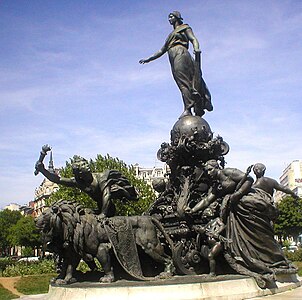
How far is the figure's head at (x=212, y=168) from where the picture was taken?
34.0 ft

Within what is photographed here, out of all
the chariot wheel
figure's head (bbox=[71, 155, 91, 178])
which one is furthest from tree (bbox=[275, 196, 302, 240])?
figure's head (bbox=[71, 155, 91, 178])

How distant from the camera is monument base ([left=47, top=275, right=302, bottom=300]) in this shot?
8.22 meters

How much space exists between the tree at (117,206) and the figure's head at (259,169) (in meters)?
20.8

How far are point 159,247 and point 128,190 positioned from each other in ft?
5.27

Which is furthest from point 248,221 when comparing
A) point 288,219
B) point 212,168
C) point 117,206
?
point 288,219

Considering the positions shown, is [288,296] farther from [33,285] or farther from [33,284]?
[33,284]

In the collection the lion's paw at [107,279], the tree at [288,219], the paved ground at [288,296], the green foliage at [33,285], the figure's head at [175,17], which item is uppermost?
the figure's head at [175,17]

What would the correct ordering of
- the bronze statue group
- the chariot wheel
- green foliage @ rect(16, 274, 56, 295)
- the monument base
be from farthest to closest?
green foliage @ rect(16, 274, 56, 295), the chariot wheel, the bronze statue group, the monument base

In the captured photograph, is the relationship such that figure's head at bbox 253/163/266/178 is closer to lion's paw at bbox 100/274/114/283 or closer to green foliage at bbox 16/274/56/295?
lion's paw at bbox 100/274/114/283

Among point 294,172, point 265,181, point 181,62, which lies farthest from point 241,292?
point 294,172

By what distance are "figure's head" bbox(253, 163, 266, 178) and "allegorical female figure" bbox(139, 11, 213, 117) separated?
8.45 feet

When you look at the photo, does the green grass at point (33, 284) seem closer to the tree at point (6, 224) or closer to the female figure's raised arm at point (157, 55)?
the female figure's raised arm at point (157, 55)

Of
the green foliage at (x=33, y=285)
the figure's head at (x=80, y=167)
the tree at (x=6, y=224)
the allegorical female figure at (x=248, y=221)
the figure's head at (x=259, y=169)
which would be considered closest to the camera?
the allegorical female figure at (x=248, y=221)

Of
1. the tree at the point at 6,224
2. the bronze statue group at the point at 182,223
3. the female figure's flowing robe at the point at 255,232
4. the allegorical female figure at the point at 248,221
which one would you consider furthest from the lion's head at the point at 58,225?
the tree at the point at 6,224
